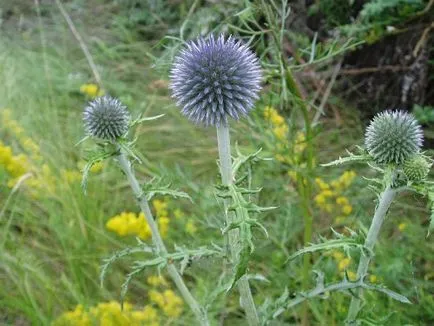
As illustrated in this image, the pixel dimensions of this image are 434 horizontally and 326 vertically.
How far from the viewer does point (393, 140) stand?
1.56 m

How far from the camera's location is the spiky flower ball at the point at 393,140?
1548mm

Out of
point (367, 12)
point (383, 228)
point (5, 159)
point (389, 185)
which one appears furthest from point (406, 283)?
point (5, 159)

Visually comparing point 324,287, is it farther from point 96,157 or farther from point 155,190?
point 96,157

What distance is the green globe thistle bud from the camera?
148cm

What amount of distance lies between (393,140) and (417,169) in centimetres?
11

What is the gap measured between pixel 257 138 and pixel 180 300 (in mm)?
950

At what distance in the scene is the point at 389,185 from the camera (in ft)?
4.79

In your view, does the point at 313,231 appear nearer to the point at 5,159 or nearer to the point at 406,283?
the point at 406,283

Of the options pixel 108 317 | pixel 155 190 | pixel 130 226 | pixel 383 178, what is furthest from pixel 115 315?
pixel 383 178

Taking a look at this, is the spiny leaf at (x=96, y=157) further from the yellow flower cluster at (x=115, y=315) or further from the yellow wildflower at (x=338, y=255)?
the yellow wildflower at (x=338, y=255)

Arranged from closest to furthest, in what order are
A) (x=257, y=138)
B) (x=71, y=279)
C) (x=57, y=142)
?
(x=71, y=279), (x=257, y=138), (x=57, y=142)

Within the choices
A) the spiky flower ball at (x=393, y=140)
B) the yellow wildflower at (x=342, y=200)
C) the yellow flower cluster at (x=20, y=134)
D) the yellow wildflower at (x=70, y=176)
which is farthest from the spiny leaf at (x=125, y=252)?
the yellow flower cluster at (x=20, y=134)

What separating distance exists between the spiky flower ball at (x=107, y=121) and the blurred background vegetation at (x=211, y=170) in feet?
0.38

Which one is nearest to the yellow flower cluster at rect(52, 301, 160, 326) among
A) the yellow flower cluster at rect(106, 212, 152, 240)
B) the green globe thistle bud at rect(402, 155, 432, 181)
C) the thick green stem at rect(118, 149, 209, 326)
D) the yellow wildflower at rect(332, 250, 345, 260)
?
the yellow flower cluster at rect(106, 212, 152, 240)
